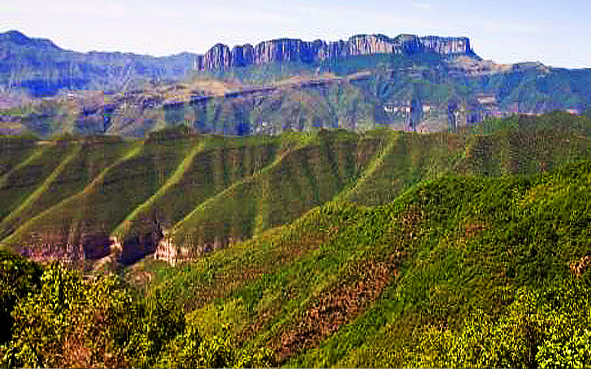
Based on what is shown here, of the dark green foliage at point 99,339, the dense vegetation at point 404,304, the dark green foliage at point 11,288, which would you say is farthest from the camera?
the dark green foliage at point 11,288

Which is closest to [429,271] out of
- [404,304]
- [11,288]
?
[404,304]

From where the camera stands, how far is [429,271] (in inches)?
6093

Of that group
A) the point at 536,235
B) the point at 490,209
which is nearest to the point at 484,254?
the point at 536,235

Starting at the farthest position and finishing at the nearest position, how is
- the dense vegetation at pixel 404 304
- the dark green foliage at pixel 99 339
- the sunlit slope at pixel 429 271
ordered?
the sunlit slope at pixel 429 271 → the dense vegetation at pixel 404 304 → the dark green foliage at pixel 99 339

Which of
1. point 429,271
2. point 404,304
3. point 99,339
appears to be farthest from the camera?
point 429,271

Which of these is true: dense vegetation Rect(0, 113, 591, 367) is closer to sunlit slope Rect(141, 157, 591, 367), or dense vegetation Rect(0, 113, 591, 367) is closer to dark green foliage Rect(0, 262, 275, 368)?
dark green foliage Rect(0, 262, 275, 368)

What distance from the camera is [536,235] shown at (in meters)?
143

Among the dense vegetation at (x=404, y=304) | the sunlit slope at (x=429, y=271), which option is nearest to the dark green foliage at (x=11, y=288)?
the dense vegetation at (x=404, y=304)

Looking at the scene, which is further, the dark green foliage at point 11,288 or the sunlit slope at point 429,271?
the sunlit slope at point 429,271

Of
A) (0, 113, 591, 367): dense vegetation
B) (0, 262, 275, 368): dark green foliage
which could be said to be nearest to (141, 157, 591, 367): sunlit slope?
(0, 113, 591, 367): dense vegetation

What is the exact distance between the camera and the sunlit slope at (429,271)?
132500 mm

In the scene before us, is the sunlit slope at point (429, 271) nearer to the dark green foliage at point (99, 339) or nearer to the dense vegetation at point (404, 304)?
the dense vegetation at point (404, 304)

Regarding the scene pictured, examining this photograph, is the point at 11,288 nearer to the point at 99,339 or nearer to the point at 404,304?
the point at 99,339

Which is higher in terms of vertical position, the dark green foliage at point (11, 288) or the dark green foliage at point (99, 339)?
the dark green foliage at point (99, 339)
